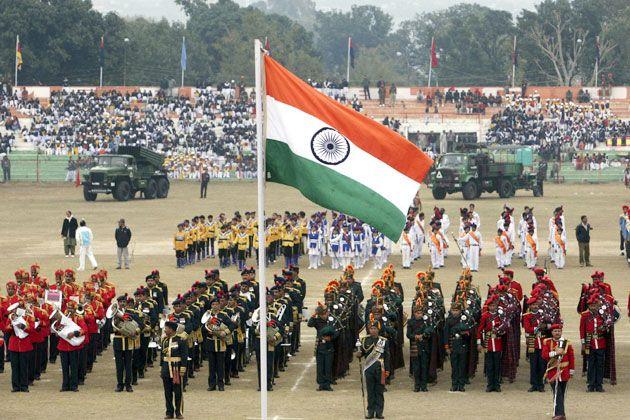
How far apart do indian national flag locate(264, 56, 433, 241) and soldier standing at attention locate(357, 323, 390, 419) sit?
385 cm

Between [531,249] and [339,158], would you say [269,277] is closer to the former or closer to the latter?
[531,249]

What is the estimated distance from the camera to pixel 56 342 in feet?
69.6

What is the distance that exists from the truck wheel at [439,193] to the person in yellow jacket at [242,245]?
22200 mm

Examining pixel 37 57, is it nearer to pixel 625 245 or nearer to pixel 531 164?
pixel 531 164

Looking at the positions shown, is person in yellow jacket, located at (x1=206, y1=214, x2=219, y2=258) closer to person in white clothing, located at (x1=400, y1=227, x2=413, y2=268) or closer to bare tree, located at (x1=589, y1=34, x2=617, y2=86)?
person in white clothing, located at (x1=400, y1=227, x2=413, y2=268)

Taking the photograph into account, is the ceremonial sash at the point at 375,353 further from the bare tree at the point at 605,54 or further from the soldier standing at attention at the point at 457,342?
the bare tree at the point at 605,54

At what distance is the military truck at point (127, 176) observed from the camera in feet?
175

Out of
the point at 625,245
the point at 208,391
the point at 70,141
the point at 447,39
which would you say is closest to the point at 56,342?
the point at 208,391

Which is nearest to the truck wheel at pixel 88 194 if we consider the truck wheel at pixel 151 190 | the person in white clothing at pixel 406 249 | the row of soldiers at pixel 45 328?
the truck wheel at pixel 151 190

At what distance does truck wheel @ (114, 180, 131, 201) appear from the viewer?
53.7 m

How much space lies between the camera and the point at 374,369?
17.0 m

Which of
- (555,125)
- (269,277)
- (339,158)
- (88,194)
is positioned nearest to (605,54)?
(555,125)

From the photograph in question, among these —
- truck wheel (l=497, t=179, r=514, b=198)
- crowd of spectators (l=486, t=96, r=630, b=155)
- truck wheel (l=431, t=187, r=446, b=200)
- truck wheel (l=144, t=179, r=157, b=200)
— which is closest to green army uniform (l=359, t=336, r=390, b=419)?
truck wheel (l=431, t=187, r=446, b=200)

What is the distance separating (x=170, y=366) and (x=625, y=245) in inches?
757
